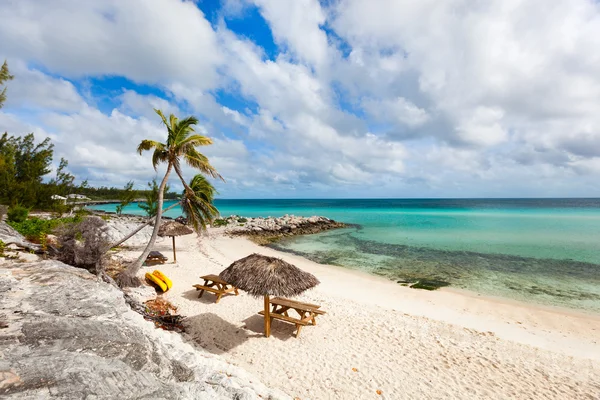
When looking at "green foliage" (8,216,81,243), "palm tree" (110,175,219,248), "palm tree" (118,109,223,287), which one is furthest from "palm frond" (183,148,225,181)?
"green foliage" (8,216,81,243)

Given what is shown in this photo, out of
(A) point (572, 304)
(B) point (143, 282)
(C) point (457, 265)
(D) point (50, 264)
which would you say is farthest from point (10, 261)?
(C) point (457, 265)

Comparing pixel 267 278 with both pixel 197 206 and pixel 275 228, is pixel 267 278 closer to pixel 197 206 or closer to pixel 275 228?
pixel 197 206

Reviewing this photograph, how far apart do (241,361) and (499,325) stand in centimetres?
912

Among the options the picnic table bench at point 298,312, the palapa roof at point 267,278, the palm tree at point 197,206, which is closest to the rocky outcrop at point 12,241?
the palm tree at point 197,206

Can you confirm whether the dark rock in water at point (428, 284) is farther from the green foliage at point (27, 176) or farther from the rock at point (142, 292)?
Result: the green foliage at point (27, 176)

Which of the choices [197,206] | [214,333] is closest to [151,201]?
[197,206]

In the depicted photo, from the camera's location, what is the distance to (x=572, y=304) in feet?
40.4

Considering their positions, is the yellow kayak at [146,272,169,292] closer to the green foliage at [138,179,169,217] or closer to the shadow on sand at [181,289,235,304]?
the shadow on sand at [181,289,235,304]

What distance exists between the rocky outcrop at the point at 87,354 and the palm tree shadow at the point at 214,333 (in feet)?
7.99

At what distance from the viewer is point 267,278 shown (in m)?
7.63

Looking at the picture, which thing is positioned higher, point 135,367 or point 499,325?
point 135,367

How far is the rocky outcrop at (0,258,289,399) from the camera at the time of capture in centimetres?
294

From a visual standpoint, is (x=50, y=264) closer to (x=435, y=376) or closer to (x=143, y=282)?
(x=143, y=282)

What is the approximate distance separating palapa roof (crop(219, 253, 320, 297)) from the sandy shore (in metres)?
1.53
